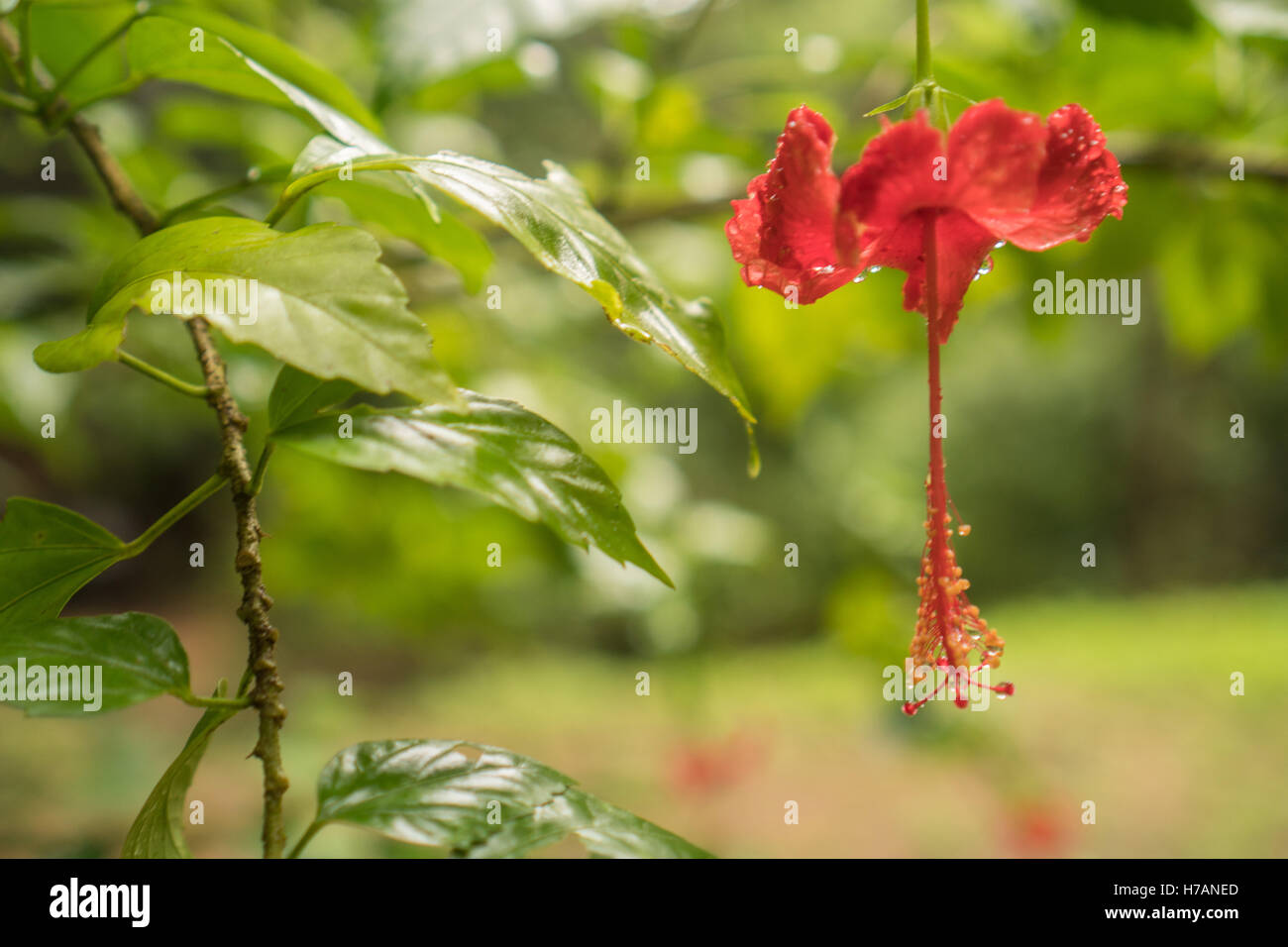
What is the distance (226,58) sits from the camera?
439mm

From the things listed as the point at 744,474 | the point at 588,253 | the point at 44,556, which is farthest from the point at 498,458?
the point at 744,474

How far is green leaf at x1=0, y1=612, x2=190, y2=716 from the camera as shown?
0.33 m

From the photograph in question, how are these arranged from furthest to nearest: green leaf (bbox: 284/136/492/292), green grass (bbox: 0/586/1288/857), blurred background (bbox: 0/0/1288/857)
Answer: green grass (bbox: 0/586/1288/857) → blurred background (bbox: 0/0/1288/857) → green leaf (bbox: 284/136/492/292)

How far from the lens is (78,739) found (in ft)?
8.95

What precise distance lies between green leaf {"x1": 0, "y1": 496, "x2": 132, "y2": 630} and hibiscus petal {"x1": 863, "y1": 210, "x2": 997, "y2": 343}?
0.34m

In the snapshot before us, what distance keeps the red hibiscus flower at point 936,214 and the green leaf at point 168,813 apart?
281mm

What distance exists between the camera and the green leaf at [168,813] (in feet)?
1.13

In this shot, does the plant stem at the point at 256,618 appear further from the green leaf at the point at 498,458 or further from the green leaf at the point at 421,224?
the green leaf at the point at 421,224

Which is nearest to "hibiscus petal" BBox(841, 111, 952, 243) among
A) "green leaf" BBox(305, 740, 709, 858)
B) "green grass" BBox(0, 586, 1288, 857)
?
"green leaf" BBox(305, 740, 709, 858)

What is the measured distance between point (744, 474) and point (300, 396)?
13.6 ft

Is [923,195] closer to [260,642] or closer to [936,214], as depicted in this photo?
[936,214]

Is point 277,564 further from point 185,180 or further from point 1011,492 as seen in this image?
point 1011,492

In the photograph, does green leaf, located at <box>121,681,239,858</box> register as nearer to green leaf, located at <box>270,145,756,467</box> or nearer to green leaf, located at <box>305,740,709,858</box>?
green leaf, located at <box>305,740,709,858</box>
